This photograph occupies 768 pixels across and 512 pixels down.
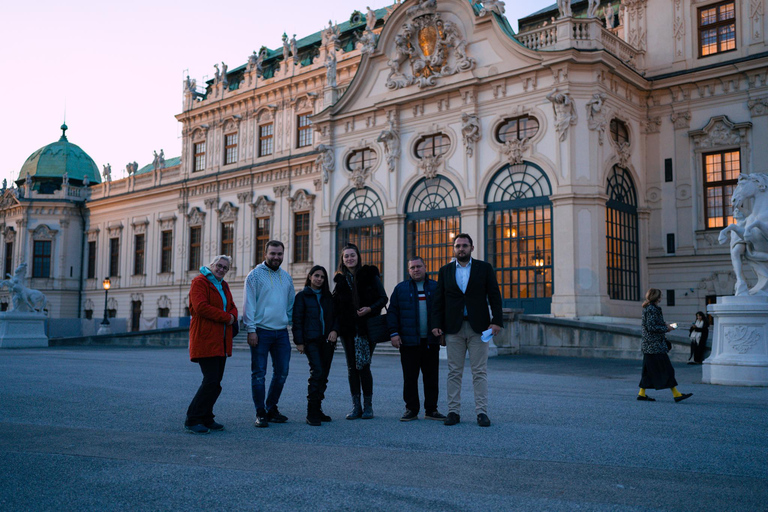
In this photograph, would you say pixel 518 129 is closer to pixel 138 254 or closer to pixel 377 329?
pixel 377 329

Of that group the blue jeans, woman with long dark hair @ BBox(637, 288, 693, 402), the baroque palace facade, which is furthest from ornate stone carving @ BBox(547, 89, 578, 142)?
the blue jeans

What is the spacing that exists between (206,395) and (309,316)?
147 cm

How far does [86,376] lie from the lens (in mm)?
13562

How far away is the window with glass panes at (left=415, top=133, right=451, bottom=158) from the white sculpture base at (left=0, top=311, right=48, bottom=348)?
18050 millimetres

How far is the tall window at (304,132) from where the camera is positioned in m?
37.7

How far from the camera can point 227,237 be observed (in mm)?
40938

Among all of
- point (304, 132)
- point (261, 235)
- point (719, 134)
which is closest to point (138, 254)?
point (261, 235)

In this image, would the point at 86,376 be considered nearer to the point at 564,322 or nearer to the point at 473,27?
the point at 564,322

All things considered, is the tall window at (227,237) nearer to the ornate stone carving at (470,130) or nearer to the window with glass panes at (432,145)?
the window with glass panes at (432,145)

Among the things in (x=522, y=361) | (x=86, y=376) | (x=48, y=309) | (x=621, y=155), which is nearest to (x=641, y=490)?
(x=86, y=376)

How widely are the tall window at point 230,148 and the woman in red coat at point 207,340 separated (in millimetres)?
35331

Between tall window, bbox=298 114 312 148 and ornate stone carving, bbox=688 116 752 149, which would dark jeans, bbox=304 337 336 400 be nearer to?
ornate stone carving, bbox=688 116 752 149

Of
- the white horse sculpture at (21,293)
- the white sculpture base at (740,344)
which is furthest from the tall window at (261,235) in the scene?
the white sculpture base at (740,344)

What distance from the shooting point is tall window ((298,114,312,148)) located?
37656mm
